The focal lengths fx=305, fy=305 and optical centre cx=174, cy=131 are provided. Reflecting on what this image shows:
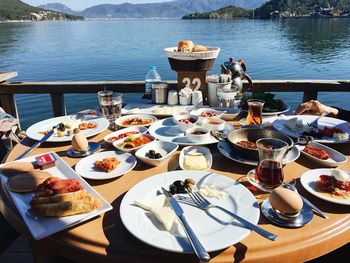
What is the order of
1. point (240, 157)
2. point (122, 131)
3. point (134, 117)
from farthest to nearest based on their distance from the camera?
point (134, 117) → point (122, 131) → point (240, 157)

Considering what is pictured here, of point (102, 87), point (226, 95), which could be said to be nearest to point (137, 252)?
point (226, 95)

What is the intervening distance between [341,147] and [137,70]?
62.4ft

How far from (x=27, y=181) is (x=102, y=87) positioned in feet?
7.31

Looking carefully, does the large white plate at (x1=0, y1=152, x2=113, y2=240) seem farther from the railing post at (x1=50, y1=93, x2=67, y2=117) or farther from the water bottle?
the railing post at (x1=50, y1=93, x2=67, y2=117)

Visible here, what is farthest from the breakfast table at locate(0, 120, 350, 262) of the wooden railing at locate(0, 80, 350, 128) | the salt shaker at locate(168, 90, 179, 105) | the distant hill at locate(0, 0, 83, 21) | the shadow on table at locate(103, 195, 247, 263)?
the distant hill at locate(0, 0, 83, 21)

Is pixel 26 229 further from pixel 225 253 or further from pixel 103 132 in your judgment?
pixel 103 132

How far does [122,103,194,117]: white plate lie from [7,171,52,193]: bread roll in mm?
1257

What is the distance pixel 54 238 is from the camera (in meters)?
1.16

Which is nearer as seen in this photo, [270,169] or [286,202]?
[286,202]

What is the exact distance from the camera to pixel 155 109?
2.74 metres

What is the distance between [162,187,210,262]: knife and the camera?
972mm

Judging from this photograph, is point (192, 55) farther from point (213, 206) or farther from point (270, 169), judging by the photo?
point (213, 206)

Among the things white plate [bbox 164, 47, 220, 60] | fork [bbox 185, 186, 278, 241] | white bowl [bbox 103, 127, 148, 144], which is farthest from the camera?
white plate [bbox 164, 47, 220, 60]

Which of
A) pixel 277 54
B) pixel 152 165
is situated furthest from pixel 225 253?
pixel 277 54
